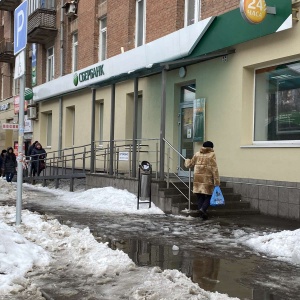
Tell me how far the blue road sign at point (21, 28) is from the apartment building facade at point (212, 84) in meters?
4.21

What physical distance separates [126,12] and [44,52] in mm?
8524

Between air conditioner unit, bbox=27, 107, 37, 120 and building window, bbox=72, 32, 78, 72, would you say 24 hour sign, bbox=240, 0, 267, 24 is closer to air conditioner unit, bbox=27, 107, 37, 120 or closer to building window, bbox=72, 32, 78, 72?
building window, bbox=72, 32, 78, 72

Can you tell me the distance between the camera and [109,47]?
17656 millimetres

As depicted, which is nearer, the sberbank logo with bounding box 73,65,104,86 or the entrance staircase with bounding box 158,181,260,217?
the entrance staircase with bounding box 158,181,260,217

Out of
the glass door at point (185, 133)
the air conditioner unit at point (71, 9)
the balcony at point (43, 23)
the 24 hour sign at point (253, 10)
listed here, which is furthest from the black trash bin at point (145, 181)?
the balcony at point (43, 23)

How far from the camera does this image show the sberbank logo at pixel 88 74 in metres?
16.1

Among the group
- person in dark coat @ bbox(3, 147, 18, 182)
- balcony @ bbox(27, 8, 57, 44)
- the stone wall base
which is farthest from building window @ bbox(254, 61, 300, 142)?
balcony @ bbox(27, 8, 57, 44)

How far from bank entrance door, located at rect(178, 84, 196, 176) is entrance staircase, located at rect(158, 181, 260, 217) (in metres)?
2.26

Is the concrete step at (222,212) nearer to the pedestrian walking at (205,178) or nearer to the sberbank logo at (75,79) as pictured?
the pedestrian walking at (205,178)

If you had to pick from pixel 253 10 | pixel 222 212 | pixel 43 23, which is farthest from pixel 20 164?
pixel 43 23

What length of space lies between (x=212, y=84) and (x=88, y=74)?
6491 millimetres

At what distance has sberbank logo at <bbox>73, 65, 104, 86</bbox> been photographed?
1612 centimetres

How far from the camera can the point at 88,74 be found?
17.2 m

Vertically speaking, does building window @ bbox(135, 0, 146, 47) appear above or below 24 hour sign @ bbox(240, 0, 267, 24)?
above
